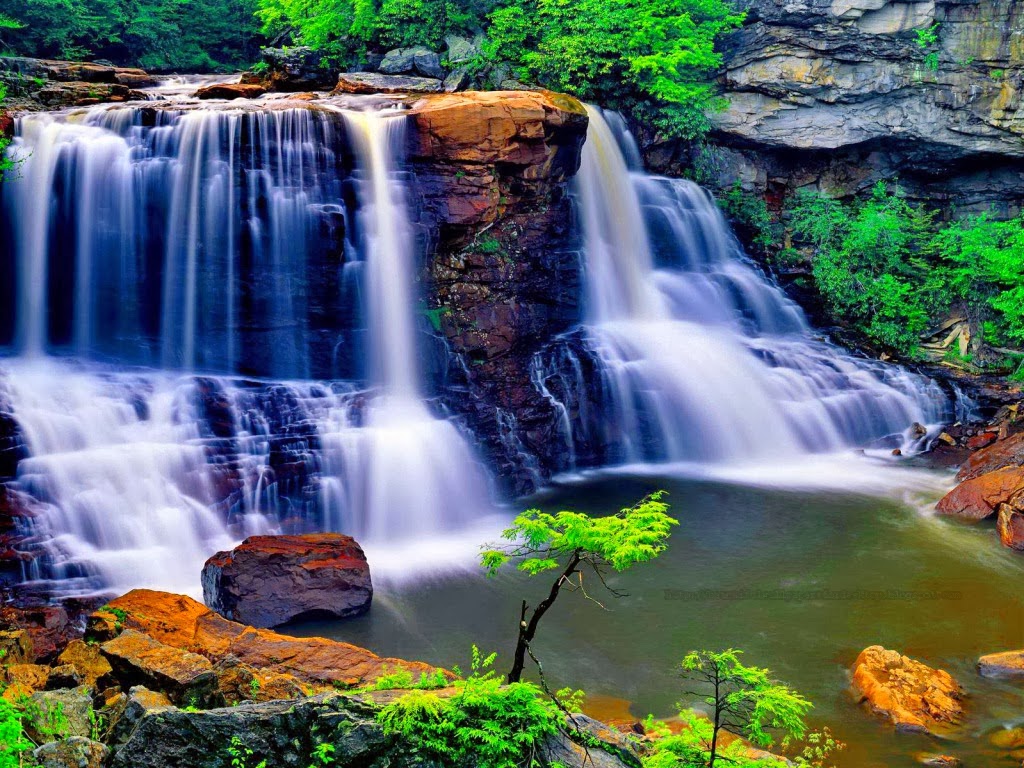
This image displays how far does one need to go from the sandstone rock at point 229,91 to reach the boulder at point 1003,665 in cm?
1541

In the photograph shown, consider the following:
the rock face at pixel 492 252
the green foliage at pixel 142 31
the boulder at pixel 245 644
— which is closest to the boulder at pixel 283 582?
the boulder at pixel 245 644

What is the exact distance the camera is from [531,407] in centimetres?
1553

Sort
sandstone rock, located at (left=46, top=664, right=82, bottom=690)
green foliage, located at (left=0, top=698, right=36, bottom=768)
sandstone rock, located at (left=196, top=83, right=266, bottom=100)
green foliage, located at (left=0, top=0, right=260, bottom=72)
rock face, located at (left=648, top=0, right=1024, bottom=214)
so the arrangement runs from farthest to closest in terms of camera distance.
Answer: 1. green foliage, located at (left=0, top=0, right=260, bottom=72)
2. rock face, located at (left=648, top=0, right=1024, bottom=214)
3. sandstone rock, located at (left=196, top=83, right=266, bottom=100)
4. sandstone rock, located at (left=46, top=664, right=82, bottom=690)
5. green foliage, located at (left=0, top=698, right=36, bottom=768)

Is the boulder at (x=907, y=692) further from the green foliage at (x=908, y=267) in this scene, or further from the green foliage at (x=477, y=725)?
the green foliage at (x=908, y=267)

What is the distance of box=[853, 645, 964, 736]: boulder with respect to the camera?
8.15m

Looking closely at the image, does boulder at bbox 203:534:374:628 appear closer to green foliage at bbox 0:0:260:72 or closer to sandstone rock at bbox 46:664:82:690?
sandstone rock at bbox 46:664:82:690

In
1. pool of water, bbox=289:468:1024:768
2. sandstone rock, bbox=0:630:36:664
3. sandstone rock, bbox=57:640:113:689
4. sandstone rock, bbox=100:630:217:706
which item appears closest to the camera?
sandstone rock, bbox=100:630:217:706

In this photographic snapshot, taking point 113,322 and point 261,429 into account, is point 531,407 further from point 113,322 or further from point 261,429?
point 113,322

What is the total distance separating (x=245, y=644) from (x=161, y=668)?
2036mm

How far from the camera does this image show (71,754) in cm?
465

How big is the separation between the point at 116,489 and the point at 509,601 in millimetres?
5276

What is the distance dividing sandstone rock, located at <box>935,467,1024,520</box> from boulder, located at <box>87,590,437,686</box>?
9.12 metres

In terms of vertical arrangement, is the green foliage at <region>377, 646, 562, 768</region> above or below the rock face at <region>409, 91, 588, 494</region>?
below

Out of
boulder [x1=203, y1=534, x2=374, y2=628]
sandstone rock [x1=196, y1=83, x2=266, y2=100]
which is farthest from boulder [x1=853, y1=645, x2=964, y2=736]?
sandstone rock [x1=196, y1=83, x2=266, y2=100]
